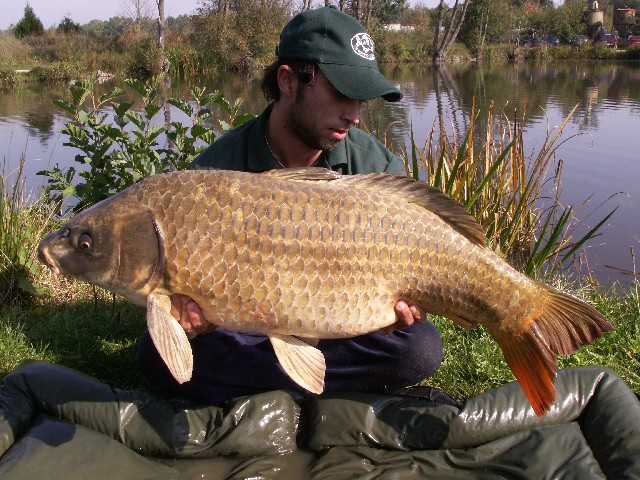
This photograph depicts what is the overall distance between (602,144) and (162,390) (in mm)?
8228

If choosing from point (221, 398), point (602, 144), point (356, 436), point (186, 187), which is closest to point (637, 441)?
point (356, 436)

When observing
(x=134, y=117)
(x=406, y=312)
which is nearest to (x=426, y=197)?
(x=406, y=312)

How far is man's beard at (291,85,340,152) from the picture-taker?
2262mm

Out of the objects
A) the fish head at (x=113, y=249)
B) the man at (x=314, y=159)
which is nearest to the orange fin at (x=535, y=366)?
the man at (x=314, y=159)

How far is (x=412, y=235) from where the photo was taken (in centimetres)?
171

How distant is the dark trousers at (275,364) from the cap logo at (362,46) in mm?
980

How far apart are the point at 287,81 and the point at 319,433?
1.24 metres

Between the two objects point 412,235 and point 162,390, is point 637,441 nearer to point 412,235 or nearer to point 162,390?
point 412,235

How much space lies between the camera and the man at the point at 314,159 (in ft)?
7.34

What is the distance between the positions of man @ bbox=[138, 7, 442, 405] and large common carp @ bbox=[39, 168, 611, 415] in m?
0.49

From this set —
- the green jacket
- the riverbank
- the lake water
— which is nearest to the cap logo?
the green jacket

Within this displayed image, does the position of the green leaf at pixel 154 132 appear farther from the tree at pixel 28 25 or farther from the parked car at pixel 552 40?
the parked car at pixel 552 40

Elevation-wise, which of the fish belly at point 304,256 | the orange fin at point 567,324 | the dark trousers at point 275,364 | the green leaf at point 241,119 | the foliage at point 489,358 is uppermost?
the green leaf at point 241,119

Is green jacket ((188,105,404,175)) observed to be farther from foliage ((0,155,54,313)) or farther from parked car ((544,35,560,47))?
parked car ((544,35,560,47))
